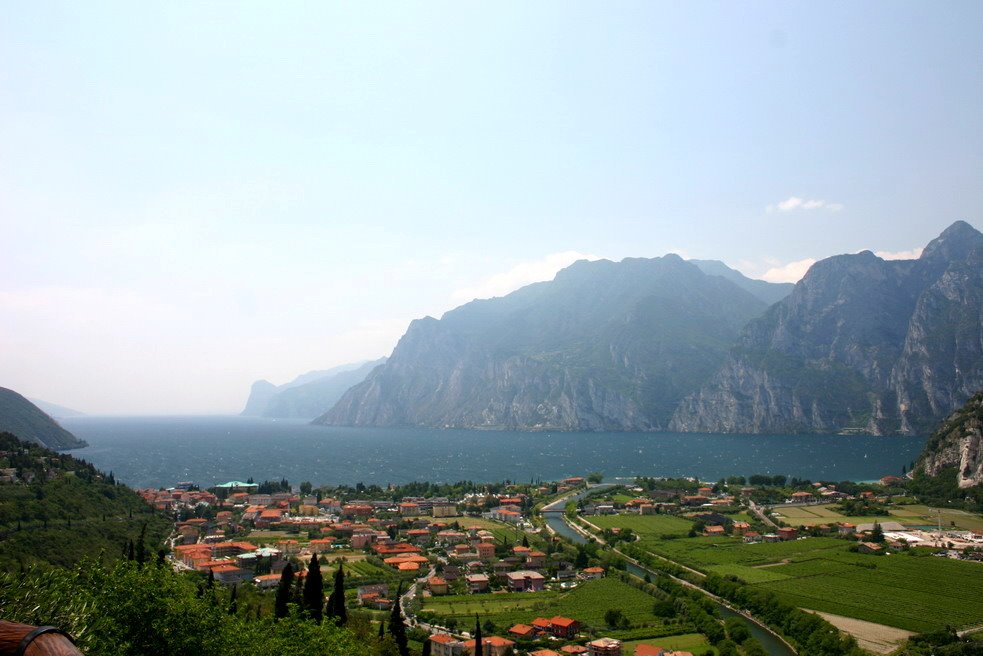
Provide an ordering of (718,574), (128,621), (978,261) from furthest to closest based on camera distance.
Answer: (978,261) < (718,574) < (128,621)

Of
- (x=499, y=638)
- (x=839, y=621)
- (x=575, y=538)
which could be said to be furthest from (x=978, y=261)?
(x=499, y=638)

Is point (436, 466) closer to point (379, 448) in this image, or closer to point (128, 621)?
point (379, 448)

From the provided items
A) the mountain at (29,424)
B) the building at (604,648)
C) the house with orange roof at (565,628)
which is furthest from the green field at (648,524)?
the mountain at (29,424)

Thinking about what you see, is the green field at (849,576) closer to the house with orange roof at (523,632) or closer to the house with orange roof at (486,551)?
the house with orange roof at (486,551)

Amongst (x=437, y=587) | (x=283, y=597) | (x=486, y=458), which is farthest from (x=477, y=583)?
(x=486, y=458)

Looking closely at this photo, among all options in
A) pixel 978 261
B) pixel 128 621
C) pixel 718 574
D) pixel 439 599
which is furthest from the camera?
pixel 978 261

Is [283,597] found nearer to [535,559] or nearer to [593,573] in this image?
[593,573]
